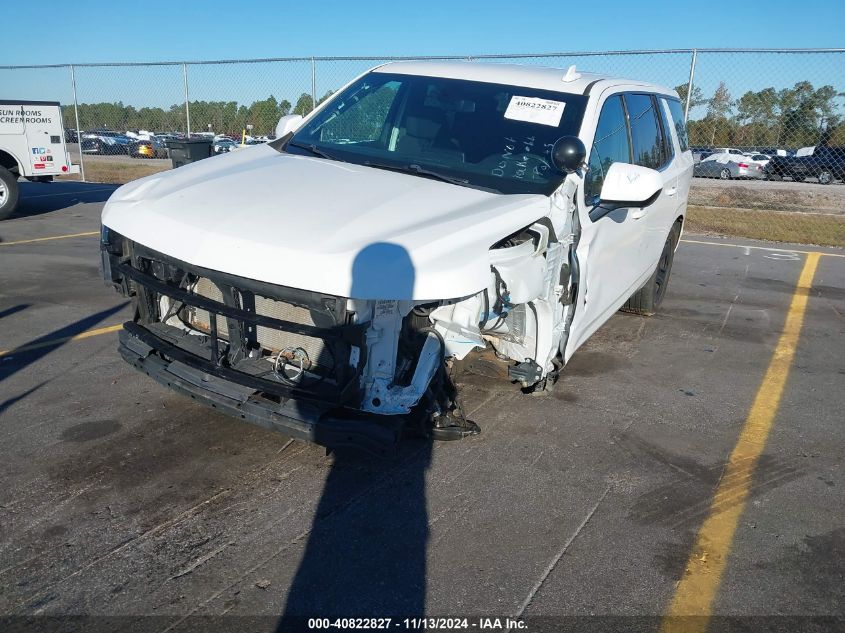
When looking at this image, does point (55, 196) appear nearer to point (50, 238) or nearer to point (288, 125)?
point (50, 238)

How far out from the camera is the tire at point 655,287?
6.64m

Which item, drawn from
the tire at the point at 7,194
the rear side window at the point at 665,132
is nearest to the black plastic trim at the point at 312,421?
the rear side window at the point at 665,132

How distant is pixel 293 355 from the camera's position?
3449 mm

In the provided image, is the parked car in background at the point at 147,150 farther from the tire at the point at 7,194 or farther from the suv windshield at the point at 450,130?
the suv windshield at the point at 450,130

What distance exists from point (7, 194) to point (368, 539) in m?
10.3

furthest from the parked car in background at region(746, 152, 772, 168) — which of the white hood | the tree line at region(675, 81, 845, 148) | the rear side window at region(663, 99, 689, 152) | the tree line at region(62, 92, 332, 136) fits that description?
the white hood

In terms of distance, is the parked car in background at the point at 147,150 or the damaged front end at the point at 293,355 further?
the parked car in background at the point at 147,150

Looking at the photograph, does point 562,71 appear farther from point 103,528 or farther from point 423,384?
point 103,528

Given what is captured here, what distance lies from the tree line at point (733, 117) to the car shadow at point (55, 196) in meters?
3.51

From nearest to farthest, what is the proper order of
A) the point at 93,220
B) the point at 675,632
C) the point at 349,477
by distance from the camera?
1. the point at 675,632
2. the point at 349,477
3. the point at 93,220

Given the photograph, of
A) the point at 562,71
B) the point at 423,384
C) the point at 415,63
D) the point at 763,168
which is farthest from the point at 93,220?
the point at 763,168

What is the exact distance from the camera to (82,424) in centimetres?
393

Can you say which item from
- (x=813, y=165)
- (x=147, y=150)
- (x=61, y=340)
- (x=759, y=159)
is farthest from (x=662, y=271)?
(x=147, y=150)

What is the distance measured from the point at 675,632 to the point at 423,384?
145 centimetres
